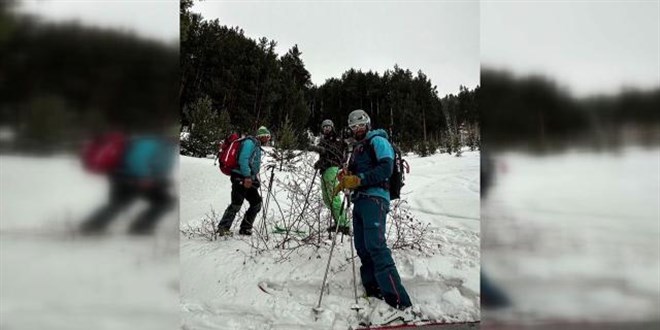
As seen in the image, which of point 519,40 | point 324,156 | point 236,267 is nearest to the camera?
point 519,40

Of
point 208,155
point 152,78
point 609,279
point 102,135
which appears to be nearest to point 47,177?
point 102,135

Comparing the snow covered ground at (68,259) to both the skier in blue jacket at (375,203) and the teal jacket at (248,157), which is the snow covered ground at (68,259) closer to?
the skier in blue jacket at (375,203)

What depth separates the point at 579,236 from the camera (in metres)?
0.79

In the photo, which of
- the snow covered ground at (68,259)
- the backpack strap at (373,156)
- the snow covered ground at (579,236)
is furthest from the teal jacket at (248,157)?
the snow covered ground at (579,236)

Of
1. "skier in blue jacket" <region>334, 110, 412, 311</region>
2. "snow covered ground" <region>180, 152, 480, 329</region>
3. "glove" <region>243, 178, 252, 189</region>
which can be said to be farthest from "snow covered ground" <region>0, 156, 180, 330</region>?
"glove" <region>243, 178, 252, 189</region>

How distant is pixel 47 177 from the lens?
75cm

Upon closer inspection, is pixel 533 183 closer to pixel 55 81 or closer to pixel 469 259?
pixel 55 81

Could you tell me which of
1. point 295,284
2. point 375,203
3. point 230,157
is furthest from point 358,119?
point 230,157

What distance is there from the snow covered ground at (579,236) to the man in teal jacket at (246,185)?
3148 millimetres

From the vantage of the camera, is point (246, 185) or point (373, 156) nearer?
point (373, 156)

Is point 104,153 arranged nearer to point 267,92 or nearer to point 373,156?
point 373,156

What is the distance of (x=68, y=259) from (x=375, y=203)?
213 cm

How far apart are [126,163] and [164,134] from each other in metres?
0.10

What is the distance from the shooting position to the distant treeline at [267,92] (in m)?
4.33
